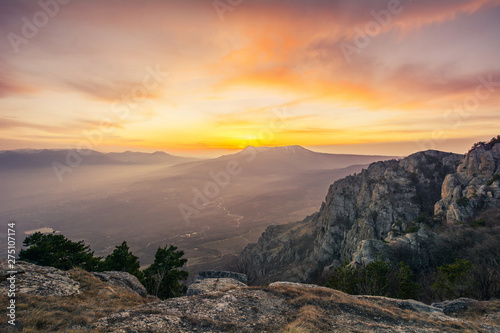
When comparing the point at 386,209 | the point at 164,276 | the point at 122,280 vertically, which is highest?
the point at 122,280

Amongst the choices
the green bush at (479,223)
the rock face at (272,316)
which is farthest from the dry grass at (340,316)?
the green bush at (479,223)

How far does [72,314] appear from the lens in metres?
11.2

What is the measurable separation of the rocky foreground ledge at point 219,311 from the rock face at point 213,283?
366 millimetres

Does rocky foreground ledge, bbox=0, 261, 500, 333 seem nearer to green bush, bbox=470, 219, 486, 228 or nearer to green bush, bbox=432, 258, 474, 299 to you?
green bush, bbox=432, 258, 474, 299

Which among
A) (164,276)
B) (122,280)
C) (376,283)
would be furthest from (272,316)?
(164,276)

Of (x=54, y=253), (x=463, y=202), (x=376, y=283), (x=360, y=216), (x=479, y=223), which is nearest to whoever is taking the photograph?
(x=54, y=253)

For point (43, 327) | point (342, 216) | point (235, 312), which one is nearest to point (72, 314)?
point (43, 327)

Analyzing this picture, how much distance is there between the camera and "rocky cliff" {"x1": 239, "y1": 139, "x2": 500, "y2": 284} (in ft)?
181

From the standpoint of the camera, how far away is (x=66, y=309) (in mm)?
11758

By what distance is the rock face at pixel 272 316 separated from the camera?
10.5 metres

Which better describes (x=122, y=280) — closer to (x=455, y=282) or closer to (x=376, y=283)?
(x=376, y=283)

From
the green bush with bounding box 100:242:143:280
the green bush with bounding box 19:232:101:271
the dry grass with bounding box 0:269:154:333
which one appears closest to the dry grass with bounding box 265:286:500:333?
the dry grass with bounding box 0:269:154:333

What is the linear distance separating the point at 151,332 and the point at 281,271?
289ft

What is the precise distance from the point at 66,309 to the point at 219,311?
8936 mm
